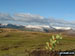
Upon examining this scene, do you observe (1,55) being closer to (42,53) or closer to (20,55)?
(20,55)

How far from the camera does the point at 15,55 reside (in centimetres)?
4869

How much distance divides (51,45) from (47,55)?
6.74 m

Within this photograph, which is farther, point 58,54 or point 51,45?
point 58,54

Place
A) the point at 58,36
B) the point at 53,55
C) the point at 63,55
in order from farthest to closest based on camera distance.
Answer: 1. the point at 63,55
2. the point at 53,55
3. the point at 58,36

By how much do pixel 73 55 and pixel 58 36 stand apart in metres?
13.0

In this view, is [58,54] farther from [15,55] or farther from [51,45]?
[15,55]

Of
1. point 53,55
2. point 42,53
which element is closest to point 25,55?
point 42,53

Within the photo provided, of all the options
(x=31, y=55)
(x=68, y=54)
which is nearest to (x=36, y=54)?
(x=31, y=55)

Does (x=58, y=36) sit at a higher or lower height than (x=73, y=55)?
higher

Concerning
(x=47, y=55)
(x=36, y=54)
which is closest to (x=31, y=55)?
(x=36, y=54)

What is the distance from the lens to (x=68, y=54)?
4706cm

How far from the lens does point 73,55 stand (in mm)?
47500

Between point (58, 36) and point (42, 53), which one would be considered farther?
point (42, 53)

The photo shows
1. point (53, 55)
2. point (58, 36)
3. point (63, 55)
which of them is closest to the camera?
point (58, 36)
